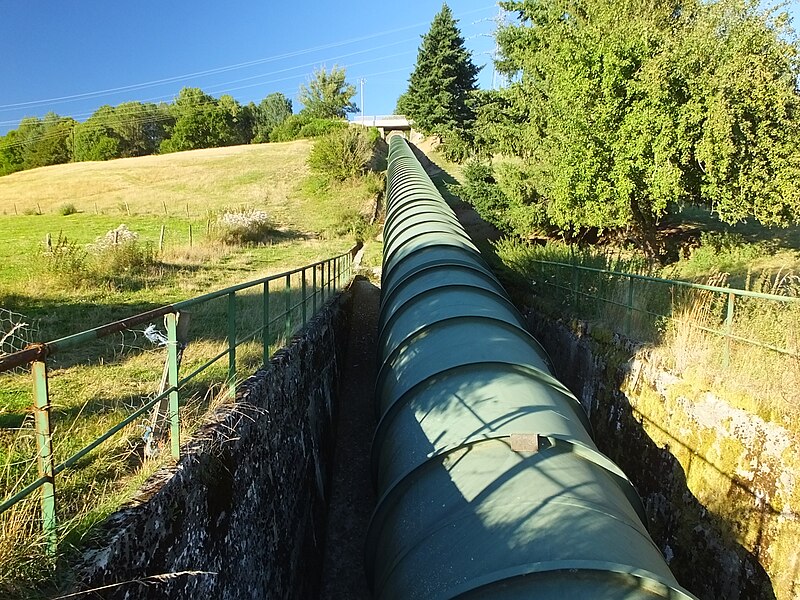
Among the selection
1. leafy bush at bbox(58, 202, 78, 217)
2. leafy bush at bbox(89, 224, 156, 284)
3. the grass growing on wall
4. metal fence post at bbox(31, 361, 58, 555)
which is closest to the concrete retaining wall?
metal fence post at bbox(31, 361, 58, 555)

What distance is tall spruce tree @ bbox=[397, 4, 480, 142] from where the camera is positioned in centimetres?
3588

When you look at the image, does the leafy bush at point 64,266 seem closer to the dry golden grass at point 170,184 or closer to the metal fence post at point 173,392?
the metal fence post at point 173,392

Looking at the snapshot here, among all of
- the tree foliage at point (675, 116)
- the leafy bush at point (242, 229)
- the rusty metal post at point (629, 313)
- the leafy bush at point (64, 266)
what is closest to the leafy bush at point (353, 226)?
the leafy bush at point (242, 229)

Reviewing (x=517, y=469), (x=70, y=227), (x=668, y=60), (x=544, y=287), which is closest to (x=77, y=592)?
(x=517, y=469)

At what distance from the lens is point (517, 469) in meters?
3.22

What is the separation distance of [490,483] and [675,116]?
1061cm

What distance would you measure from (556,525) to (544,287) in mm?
8597

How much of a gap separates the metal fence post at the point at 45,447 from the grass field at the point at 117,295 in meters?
0.08

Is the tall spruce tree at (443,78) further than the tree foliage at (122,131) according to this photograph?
No

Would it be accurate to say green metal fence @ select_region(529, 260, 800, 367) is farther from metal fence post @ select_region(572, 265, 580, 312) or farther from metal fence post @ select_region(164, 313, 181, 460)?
metal fence post @ select_region(164, 313, 181, 460)

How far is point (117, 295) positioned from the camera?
30.8ft

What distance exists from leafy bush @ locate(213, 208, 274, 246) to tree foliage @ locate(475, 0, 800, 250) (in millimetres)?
11155

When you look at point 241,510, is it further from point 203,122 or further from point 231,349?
point 203,122

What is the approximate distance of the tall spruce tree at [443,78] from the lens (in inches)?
1412
